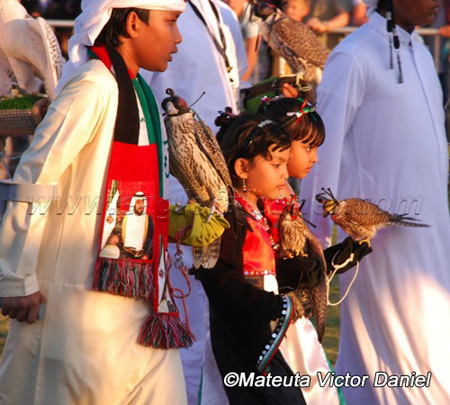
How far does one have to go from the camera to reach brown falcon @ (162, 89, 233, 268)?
3400 mm

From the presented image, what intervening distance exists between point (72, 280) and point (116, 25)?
3.09 feet

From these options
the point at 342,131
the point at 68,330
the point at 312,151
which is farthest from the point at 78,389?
the point at 342,131

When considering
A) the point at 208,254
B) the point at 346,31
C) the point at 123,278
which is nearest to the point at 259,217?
the point at 208,254

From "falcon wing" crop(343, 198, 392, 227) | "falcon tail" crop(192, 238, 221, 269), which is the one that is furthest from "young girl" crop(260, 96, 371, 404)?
"falcon tail" crop(192, 238, 221, 269)

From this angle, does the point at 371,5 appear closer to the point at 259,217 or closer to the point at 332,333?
the point at 259,217

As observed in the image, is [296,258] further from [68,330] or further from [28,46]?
[28,46]

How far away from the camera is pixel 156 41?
10.9 feet

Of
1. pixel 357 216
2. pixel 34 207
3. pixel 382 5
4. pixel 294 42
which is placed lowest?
pixel 357 216

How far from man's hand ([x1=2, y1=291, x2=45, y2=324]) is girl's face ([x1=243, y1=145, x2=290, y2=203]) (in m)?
1.22

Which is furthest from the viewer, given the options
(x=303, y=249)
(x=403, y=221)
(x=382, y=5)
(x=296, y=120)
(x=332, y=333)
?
(x=332, y=333)

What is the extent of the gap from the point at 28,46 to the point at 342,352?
7.57 ft

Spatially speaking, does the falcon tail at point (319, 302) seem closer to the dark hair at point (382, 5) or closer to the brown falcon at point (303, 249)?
the brown falcon at point (303, 249)

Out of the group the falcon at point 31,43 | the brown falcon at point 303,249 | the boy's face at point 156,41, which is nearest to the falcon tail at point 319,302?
the brown falcon at point 303,249

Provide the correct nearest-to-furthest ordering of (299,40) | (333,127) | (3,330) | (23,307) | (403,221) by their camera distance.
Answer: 1. (23,307)
2. (403,221)
3. (333,127)
4. (299,40)
5. (3,330)
